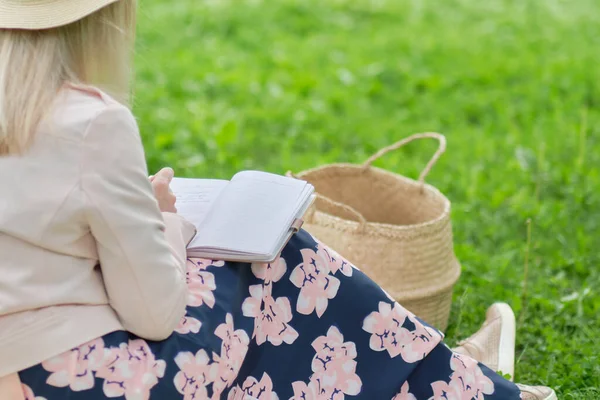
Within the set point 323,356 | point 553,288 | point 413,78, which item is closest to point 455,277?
point 553,288

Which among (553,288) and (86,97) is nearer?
(86,97)

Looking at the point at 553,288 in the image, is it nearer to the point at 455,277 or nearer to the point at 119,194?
the point at 455,277

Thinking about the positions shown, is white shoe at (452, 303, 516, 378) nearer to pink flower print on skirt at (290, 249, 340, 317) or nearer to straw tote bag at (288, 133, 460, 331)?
straw tote bag at (288, 133, 460, 331)

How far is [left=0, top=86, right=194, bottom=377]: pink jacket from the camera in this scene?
1.84 m

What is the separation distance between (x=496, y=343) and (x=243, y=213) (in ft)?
3.22

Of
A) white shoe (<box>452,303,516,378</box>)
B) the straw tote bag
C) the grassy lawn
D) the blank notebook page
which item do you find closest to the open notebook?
the blank notebook page

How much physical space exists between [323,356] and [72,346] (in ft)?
2.04

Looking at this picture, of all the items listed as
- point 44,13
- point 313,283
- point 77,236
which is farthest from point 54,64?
point 313,283

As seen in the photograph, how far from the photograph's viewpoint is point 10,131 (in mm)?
1855

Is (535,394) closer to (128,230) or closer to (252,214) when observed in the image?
(252,214)

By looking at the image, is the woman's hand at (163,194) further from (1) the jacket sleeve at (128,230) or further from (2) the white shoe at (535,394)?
(2) the white shoe at (535,394)

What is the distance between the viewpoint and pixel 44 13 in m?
1.93

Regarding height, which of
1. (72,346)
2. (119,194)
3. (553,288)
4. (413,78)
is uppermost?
(119,194)

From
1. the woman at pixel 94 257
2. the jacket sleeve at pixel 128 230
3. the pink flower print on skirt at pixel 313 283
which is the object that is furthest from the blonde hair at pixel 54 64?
the pink flower print on skirt at pixel 313 283
